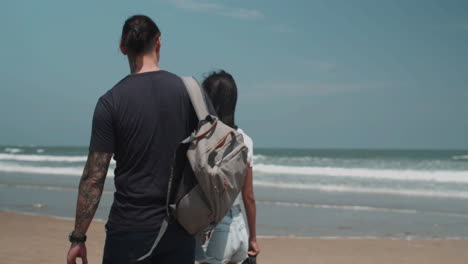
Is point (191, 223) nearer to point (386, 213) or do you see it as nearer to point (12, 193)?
point (386, 213)

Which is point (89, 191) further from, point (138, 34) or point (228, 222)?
point (228, 222)

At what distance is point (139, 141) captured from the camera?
191 centimetres

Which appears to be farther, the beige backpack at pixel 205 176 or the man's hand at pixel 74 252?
the man's hand at pixel 74 252

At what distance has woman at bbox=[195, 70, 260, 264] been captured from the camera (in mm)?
2482

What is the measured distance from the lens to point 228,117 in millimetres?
2480

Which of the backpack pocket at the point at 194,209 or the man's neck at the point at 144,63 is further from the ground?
the man's neck at the point at 144,63

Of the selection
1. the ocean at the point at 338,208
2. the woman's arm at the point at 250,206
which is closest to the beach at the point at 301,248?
the ocean at the point at 338,208

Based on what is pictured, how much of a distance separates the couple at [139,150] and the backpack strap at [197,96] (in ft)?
0.09

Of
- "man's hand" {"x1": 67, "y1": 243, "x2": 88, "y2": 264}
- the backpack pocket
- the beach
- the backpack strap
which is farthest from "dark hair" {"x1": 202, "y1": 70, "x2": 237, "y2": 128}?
the beach

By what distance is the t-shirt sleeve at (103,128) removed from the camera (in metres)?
1.91

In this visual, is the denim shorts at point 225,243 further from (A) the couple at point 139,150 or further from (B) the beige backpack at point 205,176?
(B) the beige backpack at point 205,176

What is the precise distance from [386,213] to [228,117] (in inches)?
301

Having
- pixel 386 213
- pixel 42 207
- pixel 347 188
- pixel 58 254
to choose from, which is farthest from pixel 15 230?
pixel 347 188

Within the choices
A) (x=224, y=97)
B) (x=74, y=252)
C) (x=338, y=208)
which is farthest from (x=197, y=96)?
(x=338, y=208)
